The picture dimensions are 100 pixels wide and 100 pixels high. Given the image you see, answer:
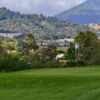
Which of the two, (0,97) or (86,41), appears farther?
(86,41)

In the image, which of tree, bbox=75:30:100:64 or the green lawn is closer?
the green lawn

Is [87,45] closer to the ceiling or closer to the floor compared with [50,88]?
closer to the ceiling

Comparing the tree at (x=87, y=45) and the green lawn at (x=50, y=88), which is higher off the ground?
the tree at (x=87, y=45)

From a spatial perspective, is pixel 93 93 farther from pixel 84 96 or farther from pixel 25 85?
pixel 25 85

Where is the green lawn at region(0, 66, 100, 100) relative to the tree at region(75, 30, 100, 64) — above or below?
below

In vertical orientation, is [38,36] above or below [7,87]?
above

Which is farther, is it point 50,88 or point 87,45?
point 87,45

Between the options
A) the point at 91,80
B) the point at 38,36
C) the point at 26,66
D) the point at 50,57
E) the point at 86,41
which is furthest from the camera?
the point at 38,36

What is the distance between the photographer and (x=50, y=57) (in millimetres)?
43250

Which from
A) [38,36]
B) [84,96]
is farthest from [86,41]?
[38,36]

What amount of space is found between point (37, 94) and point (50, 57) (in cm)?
Answer: 3465

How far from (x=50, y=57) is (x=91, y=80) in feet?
107

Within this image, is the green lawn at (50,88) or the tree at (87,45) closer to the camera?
the green lawn at (50,88)

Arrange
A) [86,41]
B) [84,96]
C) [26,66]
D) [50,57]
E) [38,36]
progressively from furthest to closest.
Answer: [38,36] → [86,41] → [50,57] → [26,66] → [84,96]
